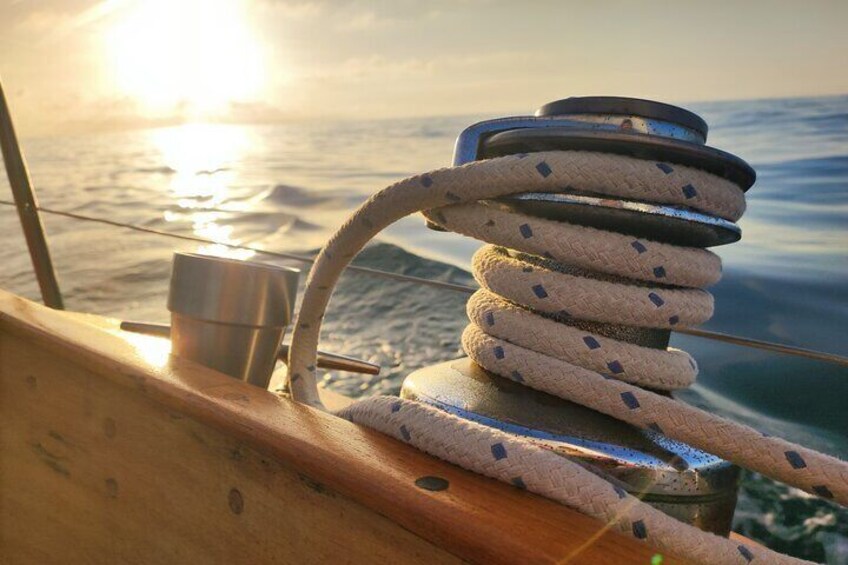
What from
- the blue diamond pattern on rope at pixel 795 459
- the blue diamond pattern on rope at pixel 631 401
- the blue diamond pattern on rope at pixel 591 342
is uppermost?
the blue diamond pattern on rope at pixel 591 342

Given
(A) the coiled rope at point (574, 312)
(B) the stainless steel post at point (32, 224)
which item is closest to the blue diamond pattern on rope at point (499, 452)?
(A) the coiled rope at point (574, 312)

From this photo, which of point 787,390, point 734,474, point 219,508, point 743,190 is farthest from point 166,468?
point 787,390

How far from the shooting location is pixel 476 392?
805 mm

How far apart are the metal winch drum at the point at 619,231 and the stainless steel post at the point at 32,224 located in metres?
1.79

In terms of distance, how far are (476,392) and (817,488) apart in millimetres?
331

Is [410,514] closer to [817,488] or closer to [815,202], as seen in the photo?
[817,488]

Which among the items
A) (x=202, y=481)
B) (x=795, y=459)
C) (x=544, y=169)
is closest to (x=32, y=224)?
(x=202, y=481)

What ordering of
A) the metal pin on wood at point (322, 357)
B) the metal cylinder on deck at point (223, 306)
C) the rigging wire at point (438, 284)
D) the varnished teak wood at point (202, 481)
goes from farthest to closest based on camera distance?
the metal pin on wood at point (322, 357) → the rigging wire at point (438, 284) → the metal cylinder on deck at point (223, 306) → the varnished teak wood at point (202, 481)

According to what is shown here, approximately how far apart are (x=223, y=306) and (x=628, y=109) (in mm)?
581

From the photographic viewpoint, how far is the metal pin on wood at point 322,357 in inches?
53.6

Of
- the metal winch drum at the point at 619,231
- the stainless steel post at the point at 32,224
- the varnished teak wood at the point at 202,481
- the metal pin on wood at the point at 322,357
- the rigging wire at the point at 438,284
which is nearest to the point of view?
the varnished teak wood at the point at 202,481

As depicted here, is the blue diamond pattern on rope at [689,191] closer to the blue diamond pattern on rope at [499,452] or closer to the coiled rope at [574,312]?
the coiled rope at [574,312]

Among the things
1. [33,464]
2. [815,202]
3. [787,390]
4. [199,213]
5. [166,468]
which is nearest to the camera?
[166,468]

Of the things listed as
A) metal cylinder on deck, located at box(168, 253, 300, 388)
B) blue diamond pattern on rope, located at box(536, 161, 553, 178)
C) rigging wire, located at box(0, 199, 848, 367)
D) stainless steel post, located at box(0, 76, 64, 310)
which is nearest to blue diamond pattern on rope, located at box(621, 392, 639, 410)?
rigging wire, located at box(0, 199, 848, 367)
